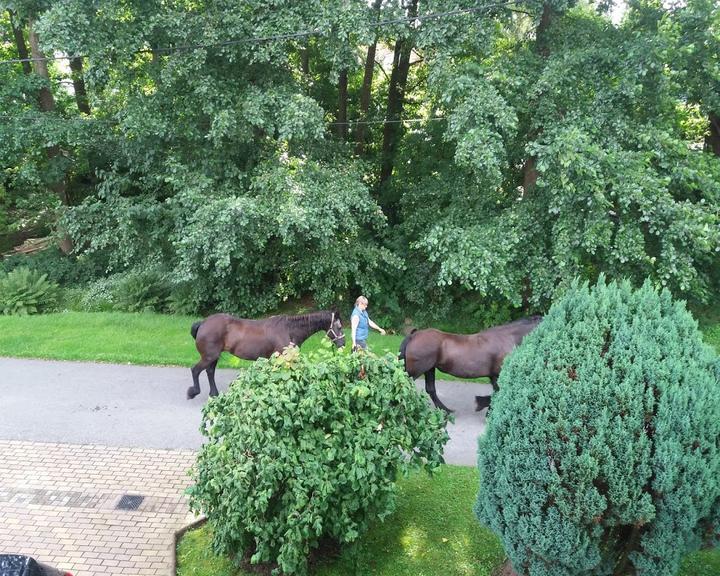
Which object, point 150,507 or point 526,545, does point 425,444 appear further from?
point 150,507

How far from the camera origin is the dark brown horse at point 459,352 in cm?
851

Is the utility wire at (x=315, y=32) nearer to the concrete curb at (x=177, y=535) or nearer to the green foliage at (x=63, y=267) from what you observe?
the concrete curb at (x=177, y=535)

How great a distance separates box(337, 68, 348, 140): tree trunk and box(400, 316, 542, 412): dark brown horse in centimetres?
839

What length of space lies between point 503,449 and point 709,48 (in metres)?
9.38

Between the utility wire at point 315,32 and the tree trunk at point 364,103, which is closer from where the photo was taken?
the utility wire at point 315,32

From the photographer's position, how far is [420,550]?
18.6ft

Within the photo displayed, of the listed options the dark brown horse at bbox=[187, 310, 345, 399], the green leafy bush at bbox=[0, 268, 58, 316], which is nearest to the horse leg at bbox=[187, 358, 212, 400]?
the dark brown horse at bbox=[187, 310, 345, 399]

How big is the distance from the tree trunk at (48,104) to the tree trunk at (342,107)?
26.6ft

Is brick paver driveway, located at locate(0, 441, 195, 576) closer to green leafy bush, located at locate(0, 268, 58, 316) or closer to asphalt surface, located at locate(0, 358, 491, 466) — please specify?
asphalt surface, located at locate(0, 358, 491, 466)

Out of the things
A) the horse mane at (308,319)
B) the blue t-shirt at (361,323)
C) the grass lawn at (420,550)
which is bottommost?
the grass lawn at (420,550)

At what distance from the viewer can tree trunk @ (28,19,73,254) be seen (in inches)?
639

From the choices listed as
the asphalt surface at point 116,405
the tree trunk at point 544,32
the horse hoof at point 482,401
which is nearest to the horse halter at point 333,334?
the asphalt surface at point 116,405

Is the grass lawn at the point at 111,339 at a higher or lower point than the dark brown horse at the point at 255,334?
lower

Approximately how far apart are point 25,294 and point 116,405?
7719 mm
